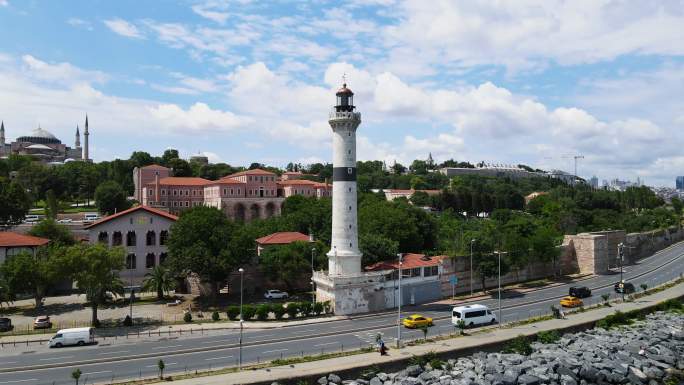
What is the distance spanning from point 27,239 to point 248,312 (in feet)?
96.5

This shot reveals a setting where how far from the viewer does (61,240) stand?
6231 centimetres

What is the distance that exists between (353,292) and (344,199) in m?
8.60

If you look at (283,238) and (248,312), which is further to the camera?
(283,238)

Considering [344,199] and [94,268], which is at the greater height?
[344,199]

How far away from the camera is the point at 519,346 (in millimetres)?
35781

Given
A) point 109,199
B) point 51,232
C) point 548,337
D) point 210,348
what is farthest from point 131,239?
point 548,337

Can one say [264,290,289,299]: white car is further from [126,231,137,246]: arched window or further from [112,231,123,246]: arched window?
[112,231,123,246]: arched window

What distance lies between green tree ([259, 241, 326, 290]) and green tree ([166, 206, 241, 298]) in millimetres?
3856

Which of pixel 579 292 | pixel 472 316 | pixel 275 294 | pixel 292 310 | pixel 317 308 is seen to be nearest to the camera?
pixel 472 316

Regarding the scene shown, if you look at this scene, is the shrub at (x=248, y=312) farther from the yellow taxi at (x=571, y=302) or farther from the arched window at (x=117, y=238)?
the yellow taxi at (x=571, y=302)

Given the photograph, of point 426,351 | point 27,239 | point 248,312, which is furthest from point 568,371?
point 27,239

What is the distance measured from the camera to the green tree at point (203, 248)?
163ft

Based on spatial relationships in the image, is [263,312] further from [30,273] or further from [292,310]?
[30,273]

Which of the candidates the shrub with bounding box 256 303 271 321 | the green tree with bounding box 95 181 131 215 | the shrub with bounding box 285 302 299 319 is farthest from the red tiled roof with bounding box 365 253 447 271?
the green tree with bounding box 95 181 131 215
